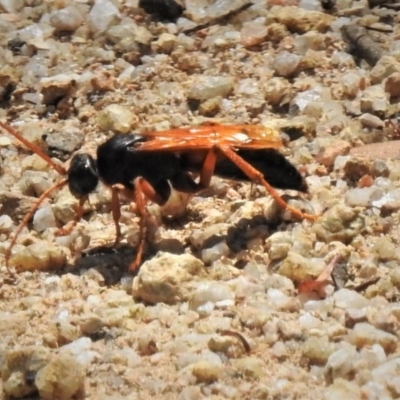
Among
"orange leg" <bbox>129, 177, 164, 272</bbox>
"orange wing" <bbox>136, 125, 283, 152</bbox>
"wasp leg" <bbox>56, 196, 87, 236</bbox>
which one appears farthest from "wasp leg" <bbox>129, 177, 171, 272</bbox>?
"wasp leg" <bbox>56, 196, 87, 236</bbox>

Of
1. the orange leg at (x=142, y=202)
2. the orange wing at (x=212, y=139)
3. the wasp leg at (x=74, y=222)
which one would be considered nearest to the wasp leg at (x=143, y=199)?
the orange leg at (x=142, y=202)

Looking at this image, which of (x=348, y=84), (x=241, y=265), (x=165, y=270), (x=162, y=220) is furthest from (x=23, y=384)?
(x=348, y=84)

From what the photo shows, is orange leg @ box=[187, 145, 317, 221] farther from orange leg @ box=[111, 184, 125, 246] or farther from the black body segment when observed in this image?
orange leg @ box=[111, 184, 125, 246]

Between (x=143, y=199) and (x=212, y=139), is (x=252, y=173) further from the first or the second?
(x=143, y=199)

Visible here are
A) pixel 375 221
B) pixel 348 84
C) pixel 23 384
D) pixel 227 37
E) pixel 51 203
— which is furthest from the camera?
pixel 227 37

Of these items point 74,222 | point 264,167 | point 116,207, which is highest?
point 264,167

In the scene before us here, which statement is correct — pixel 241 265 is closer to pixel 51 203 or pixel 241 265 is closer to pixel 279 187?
pixel 279 187

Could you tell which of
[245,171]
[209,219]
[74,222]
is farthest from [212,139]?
[74,222]
